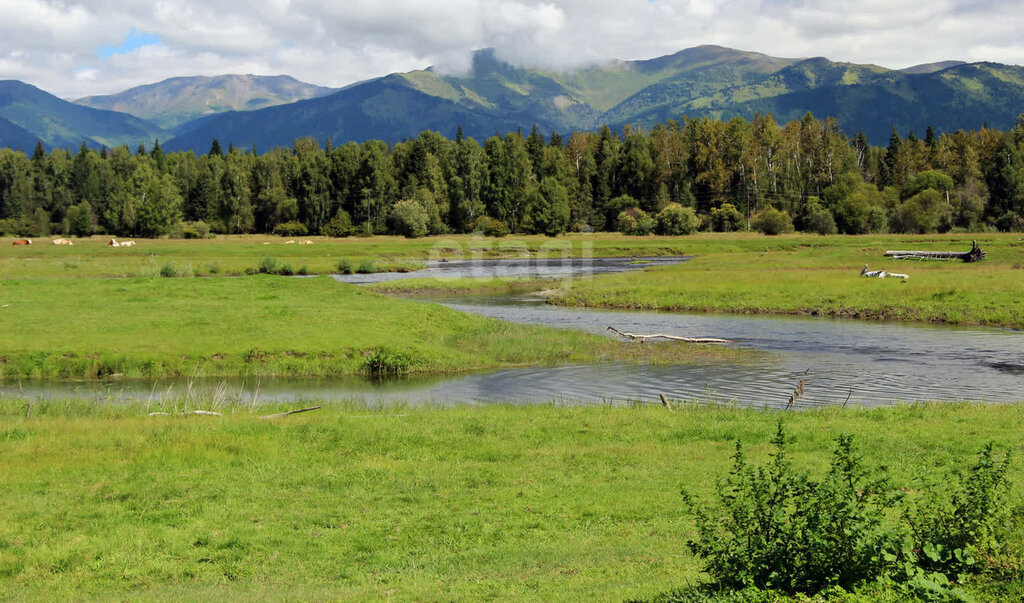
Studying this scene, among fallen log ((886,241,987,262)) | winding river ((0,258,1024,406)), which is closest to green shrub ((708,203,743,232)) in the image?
fallen log ((886,241,987,262))

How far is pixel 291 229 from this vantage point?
166 metres

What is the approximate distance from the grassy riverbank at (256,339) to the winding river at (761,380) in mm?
1867

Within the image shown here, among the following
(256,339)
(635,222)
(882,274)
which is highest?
(635,222)

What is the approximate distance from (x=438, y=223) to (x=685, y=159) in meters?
57.8

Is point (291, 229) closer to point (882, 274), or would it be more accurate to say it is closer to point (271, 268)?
point (271, 268)

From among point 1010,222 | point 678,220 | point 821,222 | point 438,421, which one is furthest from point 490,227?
point 438,421

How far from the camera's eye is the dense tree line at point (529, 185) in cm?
15688

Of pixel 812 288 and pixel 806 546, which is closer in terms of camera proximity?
pixel 806 546

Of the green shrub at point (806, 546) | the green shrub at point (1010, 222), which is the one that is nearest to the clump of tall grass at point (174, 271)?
the green shrub at point (806, 546)

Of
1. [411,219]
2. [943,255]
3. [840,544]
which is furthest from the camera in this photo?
[411,219]

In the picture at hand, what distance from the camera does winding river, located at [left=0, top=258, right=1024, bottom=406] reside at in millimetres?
31125

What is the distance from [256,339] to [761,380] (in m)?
24.5

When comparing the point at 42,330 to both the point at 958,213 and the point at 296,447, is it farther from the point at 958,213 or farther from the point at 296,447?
the point at 958,213

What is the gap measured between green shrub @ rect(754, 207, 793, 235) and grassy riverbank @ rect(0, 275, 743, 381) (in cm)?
11368
